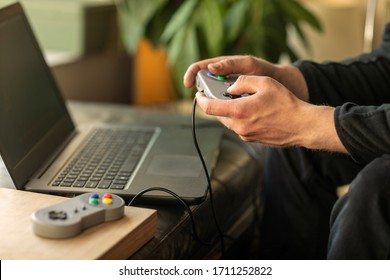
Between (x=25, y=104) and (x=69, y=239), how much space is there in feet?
1.15

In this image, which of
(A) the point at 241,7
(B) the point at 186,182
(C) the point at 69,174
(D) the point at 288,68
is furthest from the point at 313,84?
(A) the point at 241,7

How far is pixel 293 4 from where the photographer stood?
5.66 feet

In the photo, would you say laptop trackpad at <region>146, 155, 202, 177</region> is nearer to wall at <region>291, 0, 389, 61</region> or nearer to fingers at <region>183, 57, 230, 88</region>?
fingers at <region>183, 57, 230, 88</region>

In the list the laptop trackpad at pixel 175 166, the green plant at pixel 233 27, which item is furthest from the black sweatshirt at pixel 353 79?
the green plant at pixel 233 27

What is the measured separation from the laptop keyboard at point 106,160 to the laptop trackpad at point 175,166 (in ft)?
0.11

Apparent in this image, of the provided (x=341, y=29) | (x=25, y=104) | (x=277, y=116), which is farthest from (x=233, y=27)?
(x=277, y=116)

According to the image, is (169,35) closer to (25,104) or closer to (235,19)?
(235,19)

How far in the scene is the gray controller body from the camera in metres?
0.83

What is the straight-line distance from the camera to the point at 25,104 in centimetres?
98

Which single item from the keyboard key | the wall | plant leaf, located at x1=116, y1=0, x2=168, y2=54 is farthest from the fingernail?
the wall

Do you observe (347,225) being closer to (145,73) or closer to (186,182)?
(186,182)

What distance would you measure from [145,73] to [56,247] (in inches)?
79.4

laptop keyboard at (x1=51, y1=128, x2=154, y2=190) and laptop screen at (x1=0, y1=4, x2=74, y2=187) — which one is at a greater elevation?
laptop screen at (x1=0, y1=4, x2=74, y2=187)

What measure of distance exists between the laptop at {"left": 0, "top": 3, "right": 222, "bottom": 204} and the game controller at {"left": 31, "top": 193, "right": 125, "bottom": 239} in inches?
4.2
